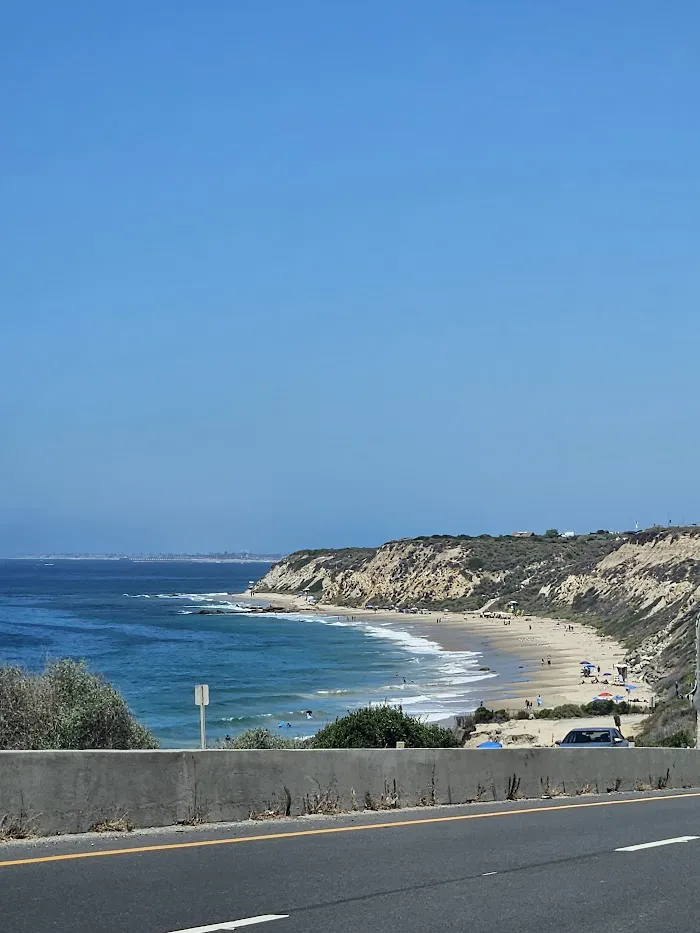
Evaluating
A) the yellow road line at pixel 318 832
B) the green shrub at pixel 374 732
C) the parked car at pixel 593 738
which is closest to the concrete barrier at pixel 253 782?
the yellow road line at pixel 318 832

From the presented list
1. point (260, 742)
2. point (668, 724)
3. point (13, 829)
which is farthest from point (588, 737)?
point (13, 829)

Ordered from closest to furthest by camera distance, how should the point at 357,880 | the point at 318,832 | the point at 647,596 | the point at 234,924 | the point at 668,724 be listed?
1. the point at 234,924
2. the point at 357,880
3. the point at 318,832
4. the point at 668,724
5. the point at 647,596

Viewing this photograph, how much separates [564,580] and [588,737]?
11399 centimetres

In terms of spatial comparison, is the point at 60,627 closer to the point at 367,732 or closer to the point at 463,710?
the point at 463,710

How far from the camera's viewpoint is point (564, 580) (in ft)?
463

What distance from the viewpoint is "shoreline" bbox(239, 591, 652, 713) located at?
6425cm

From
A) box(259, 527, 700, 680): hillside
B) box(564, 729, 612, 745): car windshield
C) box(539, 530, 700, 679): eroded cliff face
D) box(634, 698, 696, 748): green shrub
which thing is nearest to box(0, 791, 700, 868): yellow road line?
box(564, 729, 612, 745): car windshield

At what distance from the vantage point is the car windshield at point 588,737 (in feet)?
94.5

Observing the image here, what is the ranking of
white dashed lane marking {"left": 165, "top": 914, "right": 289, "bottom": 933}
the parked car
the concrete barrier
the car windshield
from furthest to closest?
the car windshield, the parked car, the concrete barrier, white dashed lane marking {"left": 165, "top": 914, "right": 289, "bottom": 933}

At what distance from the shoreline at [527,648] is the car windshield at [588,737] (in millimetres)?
27659

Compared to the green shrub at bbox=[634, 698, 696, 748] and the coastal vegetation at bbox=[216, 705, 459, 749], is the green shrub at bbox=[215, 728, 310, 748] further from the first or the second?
the green shrub at bbox=[634, 698, 696, 748]

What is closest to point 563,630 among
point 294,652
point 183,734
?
point 294,652

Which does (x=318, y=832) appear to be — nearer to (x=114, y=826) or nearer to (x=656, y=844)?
(x=114, y=826)

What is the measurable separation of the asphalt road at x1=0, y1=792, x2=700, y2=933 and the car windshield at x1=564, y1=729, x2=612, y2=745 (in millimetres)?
16188
